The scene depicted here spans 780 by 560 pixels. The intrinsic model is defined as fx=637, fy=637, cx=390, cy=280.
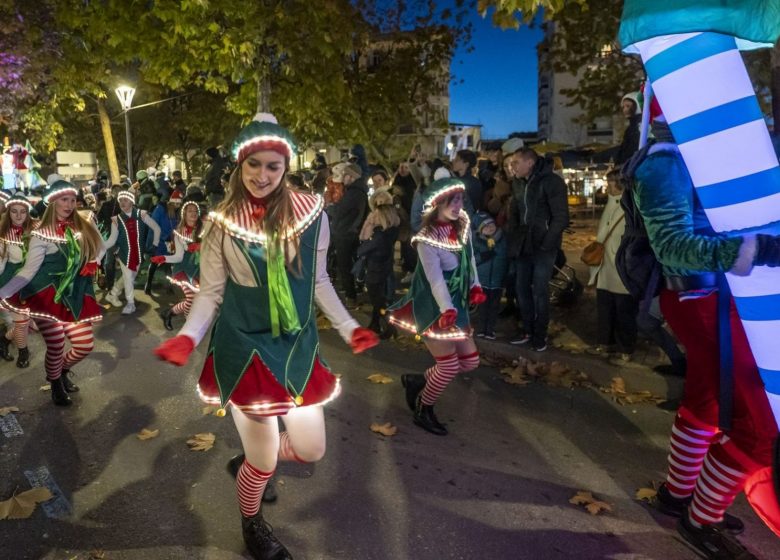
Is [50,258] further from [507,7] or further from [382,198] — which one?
[507,7]

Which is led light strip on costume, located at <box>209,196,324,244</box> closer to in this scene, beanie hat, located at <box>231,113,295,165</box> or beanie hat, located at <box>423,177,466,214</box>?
beanie hat, located at <box>231,113,295,165</box>

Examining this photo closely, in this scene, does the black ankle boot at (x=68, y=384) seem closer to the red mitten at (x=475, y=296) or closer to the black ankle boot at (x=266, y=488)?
the black ankle boot at (x=266, y=488)

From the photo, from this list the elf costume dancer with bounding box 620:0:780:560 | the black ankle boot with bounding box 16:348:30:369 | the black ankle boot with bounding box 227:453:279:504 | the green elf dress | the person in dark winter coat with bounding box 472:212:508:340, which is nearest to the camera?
the elf costume dancer with bounding box 620:0:780:560

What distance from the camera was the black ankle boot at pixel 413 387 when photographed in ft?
16.7

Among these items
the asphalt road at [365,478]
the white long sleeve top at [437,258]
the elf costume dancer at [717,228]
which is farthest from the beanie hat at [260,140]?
the asphalt road at [365,478]

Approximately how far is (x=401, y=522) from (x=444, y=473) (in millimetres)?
679

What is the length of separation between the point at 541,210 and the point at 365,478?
3672 millimetres

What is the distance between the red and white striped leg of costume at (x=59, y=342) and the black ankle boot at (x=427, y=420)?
111 inches

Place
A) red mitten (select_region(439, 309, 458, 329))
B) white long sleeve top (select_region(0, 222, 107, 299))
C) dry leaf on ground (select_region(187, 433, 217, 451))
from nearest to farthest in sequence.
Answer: red mitten (select_region(439, 309, 458, 329)) < dry leaf on ground (select_region(187, 433, 217, 451)) < white long sleeve top (select_region(0, 222, 107, 299))

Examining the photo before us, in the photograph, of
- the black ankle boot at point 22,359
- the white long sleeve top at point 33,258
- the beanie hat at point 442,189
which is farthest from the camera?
the black ankle boot at point 22,359

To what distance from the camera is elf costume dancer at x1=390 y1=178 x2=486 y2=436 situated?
4.64 m

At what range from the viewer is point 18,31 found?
54.6 feet

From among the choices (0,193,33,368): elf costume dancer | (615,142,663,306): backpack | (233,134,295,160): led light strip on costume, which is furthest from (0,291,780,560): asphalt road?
(233,134,295,160): led light strip on costume

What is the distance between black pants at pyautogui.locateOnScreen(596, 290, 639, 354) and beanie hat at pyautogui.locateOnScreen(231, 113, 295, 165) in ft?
14.4
